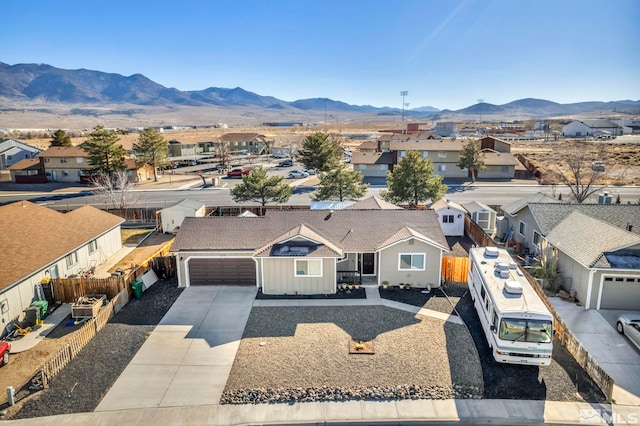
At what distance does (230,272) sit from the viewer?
24.4 m

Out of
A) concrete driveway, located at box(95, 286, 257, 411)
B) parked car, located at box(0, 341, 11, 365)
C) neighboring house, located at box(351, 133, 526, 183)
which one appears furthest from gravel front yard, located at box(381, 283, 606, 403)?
neighboring house, located at box(351, 133, 526, 183)

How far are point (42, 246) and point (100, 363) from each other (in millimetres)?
10265

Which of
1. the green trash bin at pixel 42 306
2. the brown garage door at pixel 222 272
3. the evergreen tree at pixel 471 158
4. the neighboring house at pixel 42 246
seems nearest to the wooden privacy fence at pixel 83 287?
the neighboring house at pixel 42 246

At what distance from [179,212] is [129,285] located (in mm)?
13689

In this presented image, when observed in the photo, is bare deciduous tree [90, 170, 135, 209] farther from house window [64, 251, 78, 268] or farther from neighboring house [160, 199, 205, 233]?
house window [64, 251, 78, 268]

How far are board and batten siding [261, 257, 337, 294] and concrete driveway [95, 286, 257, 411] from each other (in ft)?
4.74

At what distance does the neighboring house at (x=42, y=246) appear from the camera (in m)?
19.7

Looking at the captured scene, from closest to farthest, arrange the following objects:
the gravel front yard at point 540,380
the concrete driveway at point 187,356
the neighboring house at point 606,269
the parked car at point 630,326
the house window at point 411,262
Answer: the gravel front yard at point 540,380, the concrete driveway at point 187,356, the parked car at point 630,326, the neighboring house at point 606,269, the house window at point 411,262

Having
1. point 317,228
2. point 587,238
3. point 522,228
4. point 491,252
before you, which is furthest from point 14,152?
point 587,238

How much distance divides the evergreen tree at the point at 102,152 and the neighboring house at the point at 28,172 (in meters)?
12.7

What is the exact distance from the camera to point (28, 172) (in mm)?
63344

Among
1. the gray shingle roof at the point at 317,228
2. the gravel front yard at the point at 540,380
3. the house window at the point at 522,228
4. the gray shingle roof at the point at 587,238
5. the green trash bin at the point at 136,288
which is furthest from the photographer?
the house window at the point at 522,228

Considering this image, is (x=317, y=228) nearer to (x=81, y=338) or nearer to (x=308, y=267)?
(x=308, y=267)

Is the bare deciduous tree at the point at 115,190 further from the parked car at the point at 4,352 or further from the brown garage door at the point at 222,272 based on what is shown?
the parked car at the point at 4,352
